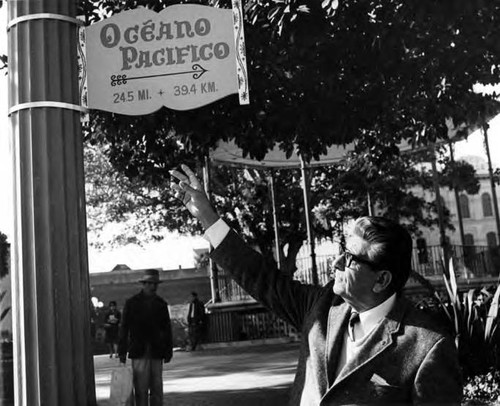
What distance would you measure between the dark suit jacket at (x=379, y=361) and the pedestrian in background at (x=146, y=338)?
17.1 feet

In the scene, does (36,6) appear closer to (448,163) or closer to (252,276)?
(252,276)

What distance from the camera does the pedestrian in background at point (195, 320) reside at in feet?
58.7

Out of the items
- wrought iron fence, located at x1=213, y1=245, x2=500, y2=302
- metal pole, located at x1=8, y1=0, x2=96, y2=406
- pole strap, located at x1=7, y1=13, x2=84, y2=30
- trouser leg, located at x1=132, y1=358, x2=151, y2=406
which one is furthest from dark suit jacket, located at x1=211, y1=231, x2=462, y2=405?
wrought iron fence, located at x1=213, y1=245, x2=500, y2=302

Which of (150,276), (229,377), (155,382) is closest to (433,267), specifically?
(229,377)

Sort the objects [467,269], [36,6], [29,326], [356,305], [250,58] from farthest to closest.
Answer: [467,269] → [250,58] → [36,6] → [29,326] → [356,305]

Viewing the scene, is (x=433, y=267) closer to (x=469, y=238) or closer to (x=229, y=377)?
(x=229, y=377)

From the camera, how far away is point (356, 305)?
203cm

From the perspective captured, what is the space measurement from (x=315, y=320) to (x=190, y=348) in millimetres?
16837

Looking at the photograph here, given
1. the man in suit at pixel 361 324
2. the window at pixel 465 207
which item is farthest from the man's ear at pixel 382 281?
the window at pixel 465 207

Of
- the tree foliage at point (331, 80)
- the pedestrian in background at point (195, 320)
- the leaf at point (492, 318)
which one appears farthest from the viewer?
the pedestrian in background at point (195, 320)

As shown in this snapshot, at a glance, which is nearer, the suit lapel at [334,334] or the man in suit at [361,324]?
the man in suit at [361,324]

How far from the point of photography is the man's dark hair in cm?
202

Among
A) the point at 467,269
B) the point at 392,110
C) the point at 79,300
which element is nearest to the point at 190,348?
the point at 467,269

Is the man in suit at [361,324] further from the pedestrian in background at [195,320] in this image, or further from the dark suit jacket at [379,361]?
the pedestrian in background at [195,320]
